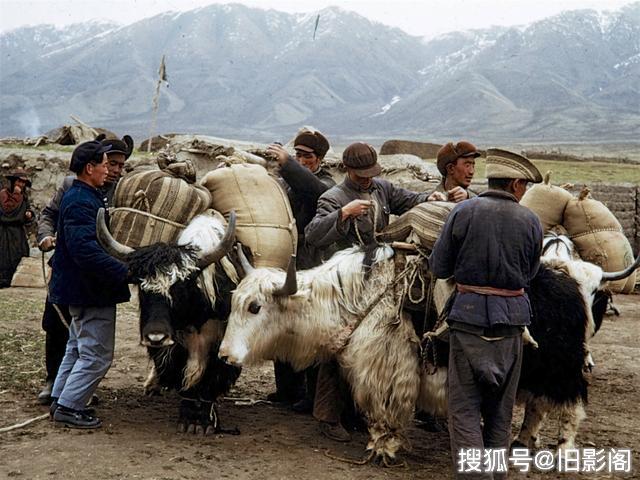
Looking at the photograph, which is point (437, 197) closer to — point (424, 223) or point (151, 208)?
point (424, 223)

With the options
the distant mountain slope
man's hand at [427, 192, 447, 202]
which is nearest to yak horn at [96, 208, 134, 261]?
man's hand at [427, 192, 447, 202]

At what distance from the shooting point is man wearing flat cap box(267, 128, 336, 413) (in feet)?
16.9

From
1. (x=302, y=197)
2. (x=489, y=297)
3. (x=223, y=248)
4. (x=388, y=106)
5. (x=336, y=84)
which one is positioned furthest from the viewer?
(x=336, y=84)

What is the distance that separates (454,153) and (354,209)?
3.48 ft

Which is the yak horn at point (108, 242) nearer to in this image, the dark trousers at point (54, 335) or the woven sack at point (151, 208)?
the woven sack at point (151, 208)

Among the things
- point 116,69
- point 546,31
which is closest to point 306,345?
point 116,69

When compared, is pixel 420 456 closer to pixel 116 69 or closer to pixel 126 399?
pixel 126 399

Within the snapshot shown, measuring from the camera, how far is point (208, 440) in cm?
462

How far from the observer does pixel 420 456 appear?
179 inches

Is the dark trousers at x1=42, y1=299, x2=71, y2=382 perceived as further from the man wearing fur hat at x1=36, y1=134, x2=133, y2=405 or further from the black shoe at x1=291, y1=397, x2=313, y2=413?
the black shoe at x1=291, y1=397, x2=313, y2=413

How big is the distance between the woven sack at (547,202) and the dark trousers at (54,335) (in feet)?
10.4

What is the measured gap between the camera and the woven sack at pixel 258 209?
4867mm

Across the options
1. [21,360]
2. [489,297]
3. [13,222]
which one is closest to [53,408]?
[21,360]

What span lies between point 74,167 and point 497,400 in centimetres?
263
